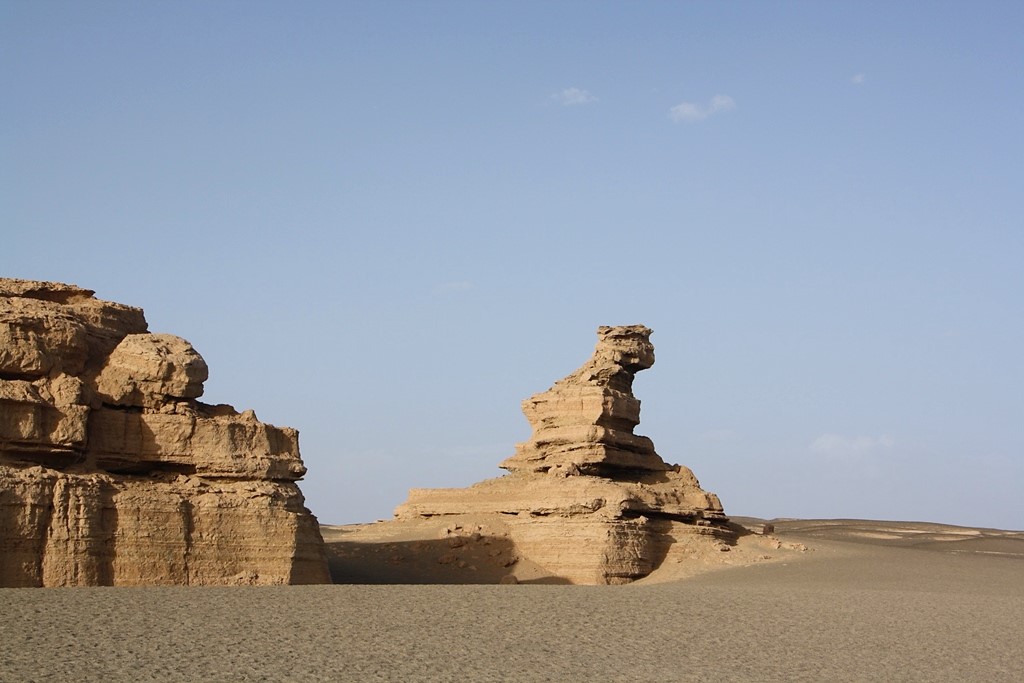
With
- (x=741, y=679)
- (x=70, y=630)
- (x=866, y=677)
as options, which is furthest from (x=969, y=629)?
(x=70, y=630)

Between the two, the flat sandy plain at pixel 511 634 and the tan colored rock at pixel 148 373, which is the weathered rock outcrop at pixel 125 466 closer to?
the tan colored rock at pixel 148 373

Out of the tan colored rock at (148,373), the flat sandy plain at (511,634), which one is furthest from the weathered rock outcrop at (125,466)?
the flat sandy plain at (511,634)

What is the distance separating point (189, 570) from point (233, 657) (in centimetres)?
644

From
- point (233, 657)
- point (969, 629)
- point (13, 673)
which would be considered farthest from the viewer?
point (969, 629)

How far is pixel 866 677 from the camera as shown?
682 inches

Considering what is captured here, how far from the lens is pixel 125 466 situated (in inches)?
886

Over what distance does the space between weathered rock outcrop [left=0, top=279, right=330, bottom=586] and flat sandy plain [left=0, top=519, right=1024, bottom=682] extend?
1.16 metres

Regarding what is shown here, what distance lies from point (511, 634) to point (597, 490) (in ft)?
39.4

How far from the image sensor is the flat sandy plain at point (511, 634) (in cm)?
1534

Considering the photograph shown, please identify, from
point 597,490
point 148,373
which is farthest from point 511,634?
point 597,490

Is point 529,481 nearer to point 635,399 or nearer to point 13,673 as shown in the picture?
point 635,399

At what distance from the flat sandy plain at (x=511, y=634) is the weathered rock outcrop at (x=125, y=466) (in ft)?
3.80

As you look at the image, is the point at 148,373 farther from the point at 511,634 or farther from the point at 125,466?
the point at 511,634

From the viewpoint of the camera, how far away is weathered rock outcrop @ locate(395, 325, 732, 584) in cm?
3020
